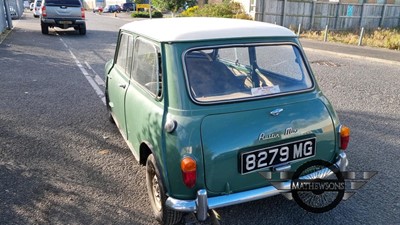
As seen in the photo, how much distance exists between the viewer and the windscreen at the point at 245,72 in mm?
2656

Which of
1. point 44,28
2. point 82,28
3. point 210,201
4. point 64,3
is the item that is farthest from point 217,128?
point 44,28

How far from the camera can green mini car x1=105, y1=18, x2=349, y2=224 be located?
2.41 m

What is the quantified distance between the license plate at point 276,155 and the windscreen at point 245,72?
49 cm

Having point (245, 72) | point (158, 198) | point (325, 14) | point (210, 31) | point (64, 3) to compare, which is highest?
point (64, 3)

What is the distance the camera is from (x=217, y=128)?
8.01 ft

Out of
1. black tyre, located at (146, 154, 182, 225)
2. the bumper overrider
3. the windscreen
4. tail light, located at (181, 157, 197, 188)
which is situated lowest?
black tyre, located at (146, 154, 182, 225)

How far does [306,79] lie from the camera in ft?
9.84

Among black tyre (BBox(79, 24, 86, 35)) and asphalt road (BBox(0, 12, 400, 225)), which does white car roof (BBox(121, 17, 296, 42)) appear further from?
black tyre (BBox(79, 24, 86, 35))

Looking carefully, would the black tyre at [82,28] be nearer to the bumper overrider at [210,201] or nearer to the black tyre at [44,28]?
the black tyre at [44,28]

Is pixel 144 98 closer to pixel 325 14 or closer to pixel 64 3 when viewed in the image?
pixel 64 3

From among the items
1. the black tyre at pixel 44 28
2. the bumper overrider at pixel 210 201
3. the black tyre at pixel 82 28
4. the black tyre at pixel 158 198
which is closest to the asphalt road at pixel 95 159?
the black tyre at pixel 158 198

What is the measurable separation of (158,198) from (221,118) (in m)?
1.02

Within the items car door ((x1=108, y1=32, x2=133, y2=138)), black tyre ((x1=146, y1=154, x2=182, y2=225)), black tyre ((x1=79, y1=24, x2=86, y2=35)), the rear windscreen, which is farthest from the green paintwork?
the rear windscreen

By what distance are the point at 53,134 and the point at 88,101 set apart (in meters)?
1.66
